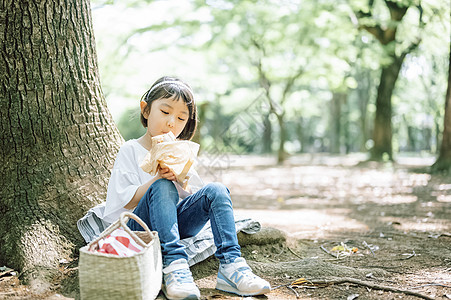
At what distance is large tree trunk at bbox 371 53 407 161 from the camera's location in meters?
13.2

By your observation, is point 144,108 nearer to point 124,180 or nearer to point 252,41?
point 124,180

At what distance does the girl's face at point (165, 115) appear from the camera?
2582 mm

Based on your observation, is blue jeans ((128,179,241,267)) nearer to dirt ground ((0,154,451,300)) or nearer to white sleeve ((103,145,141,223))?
white sleeve ((103,145,141,223))

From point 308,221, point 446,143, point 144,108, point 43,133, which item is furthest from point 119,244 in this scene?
point 446,143

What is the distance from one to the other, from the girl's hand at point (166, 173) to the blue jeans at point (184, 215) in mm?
24

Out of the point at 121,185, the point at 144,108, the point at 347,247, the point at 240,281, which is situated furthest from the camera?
the point at 347,247

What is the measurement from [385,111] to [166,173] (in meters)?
12.5

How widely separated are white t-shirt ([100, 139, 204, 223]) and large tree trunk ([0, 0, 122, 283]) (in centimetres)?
30

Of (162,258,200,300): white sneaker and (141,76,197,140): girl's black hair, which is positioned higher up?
(141,76,197,140): girl's black hair

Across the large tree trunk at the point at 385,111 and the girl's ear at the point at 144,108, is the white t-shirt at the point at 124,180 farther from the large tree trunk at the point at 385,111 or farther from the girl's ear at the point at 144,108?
the large tree trunk at the point at 385,111

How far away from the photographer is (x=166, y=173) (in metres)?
2.32

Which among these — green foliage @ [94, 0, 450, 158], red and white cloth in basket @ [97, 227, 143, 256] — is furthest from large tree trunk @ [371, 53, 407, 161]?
red and white cloth in basket @ [97, 227, 143, 256]

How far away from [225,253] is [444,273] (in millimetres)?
1488

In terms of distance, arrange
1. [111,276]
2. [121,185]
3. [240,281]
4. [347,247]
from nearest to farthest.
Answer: [111,276], [240,281], [121,185], [347,247]
